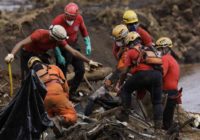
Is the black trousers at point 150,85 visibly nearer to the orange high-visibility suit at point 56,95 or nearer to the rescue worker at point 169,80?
the rescue worker at point 169,80

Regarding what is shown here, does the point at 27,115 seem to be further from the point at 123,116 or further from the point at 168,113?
the point at 168,113

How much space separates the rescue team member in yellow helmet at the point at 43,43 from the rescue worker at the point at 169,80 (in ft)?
4.17

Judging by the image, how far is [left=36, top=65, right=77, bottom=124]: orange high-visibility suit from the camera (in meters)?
10.4

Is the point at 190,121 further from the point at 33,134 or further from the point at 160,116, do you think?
the point at 33,134

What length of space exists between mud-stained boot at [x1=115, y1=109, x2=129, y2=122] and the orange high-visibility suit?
3.83 feet

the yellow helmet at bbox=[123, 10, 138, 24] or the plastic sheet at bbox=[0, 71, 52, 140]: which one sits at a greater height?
the yellow helmet at bbox=[123, 10, 138, 24]

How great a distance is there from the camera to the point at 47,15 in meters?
23.3

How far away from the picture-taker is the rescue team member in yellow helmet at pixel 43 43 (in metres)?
11.8

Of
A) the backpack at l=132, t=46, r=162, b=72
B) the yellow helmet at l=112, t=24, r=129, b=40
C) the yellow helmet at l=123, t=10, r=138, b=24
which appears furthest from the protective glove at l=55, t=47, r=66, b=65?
the backpack at l=132, t=46, r=162, b=72

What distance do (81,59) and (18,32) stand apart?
367 inches

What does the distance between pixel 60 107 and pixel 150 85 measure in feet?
5.48

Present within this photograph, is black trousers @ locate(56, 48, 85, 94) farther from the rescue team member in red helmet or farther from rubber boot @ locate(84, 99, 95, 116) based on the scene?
rubber boot @ locate(84, 99, 95, 116)

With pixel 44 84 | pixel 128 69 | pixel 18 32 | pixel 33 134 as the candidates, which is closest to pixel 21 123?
pixel 33 134

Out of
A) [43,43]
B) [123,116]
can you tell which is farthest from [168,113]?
[43,43]
